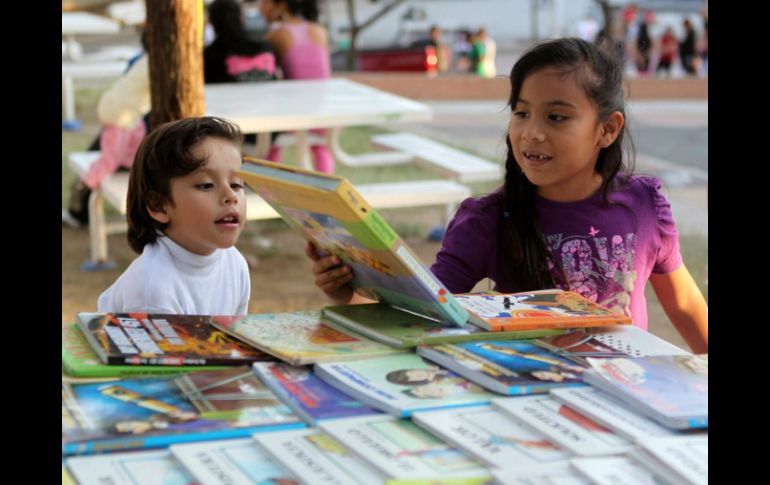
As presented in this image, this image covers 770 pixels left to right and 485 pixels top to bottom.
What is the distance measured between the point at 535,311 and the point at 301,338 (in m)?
0.41

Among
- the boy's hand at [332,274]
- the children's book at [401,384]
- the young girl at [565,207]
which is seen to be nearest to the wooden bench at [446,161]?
the young girl at [565,207]

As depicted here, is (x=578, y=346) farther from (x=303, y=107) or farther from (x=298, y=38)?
(x=298, y=38)

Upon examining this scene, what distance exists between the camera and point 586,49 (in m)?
2.56

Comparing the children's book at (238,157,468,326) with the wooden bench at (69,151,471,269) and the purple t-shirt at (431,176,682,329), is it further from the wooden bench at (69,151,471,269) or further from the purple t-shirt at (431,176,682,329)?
the wooden bench at (69,151,471,269)

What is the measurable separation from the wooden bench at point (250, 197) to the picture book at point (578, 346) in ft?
11.9

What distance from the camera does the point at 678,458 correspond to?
144 cm

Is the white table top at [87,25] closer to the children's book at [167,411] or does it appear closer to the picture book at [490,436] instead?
the children's book at [167,411]

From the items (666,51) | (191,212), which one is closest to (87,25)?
(666,51)

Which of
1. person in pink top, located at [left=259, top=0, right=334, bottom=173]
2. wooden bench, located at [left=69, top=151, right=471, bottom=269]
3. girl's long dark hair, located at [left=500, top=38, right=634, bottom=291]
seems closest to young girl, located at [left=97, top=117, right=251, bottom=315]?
girl's long dark hair, located at [left=500, top=38, right=634, bottom=291]

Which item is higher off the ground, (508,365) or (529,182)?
(529,182)

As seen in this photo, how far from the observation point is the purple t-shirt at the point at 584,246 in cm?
255

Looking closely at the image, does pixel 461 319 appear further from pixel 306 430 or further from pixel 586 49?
pixel 586 49

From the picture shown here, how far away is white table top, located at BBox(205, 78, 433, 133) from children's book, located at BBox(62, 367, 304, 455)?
12.2ft
